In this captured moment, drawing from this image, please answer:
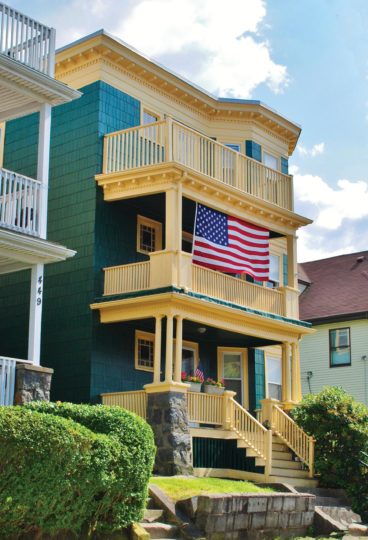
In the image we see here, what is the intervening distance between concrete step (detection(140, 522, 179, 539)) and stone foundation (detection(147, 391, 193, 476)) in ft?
16.6

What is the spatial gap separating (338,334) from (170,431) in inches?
666

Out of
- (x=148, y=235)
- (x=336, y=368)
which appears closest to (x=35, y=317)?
(x=148, y=235)

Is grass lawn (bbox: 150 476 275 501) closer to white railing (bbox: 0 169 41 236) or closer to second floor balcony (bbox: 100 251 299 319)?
second floor balcony (bbox: 100 251 299 319)

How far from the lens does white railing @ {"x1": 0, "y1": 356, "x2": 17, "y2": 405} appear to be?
17203 mm

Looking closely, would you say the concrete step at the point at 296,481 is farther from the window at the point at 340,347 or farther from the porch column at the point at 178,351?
the window at the point at 340,347

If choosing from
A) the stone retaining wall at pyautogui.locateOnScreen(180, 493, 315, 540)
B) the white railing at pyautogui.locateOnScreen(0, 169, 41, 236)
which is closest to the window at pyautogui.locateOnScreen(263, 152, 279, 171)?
the white railing at pyautogui.locateOnScreen(0, 169, 41, 236)

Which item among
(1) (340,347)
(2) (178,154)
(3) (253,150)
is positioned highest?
(3) (253,150)

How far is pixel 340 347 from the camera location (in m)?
36.6

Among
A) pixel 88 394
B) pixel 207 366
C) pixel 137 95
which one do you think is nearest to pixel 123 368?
pixel 88 394

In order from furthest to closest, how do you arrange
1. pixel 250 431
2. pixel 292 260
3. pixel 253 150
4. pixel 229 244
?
1. pixel 253 150
2. pixel 292 260
3. pixel 229 244
4. pixel 250 431

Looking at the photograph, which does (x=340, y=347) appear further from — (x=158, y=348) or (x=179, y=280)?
(x=158, y=348)

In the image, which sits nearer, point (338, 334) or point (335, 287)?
point (338, 334)

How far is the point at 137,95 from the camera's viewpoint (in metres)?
26.3

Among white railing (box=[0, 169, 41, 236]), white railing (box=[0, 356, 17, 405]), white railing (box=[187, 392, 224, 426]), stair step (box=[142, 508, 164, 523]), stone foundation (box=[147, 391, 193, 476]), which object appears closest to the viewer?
stair step (box=[142, 508, 164, 523])
